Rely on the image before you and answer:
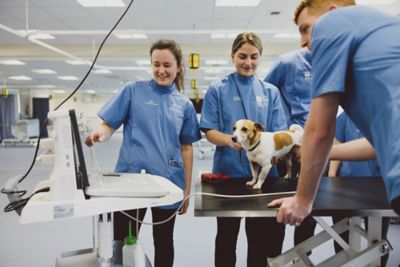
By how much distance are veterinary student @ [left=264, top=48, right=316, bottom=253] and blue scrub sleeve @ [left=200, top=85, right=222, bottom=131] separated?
0.42 meters

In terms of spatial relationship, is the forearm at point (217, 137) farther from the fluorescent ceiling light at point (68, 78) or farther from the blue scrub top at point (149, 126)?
the fluorescent ceiling light at point (68, 78)

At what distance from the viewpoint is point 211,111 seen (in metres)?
1.58

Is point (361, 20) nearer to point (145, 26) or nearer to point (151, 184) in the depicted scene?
point (151, 184)

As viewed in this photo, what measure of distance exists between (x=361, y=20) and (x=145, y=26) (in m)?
5.77

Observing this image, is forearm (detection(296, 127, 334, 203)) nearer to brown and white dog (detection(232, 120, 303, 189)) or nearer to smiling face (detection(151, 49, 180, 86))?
brown and white dog (detection(232, 120, 303, 189))

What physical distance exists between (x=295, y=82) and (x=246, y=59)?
1.27ft

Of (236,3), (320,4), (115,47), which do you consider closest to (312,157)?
(320,4)

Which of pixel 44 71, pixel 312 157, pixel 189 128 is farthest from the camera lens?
pixel 44 71

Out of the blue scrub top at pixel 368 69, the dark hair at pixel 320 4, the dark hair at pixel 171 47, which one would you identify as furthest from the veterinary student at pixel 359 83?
→ the dark hair at pixel 171 47

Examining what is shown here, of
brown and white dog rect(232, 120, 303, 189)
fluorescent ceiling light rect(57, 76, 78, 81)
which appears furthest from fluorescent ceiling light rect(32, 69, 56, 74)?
brown and white dog rect(232, 120, 303, 189)

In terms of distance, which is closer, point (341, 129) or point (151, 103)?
point (151, 103)

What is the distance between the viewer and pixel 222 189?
1212 millimetres

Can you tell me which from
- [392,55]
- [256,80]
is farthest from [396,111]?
[256,80]

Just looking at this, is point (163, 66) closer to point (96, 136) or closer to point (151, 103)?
point (151, 103)
